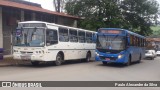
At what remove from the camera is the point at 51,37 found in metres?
20.2

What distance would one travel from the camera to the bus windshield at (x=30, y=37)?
19.2 meters

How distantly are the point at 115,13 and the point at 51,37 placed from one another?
21438 mm

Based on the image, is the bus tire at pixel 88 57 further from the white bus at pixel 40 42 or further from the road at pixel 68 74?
the road at pixel 68 74

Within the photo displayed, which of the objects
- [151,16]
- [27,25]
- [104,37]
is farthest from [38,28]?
[151,16]

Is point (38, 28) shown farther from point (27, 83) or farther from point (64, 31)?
point (27, 83)

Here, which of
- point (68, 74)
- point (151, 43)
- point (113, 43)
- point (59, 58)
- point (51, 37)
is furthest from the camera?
point (151, 43)

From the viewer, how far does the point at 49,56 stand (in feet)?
65.1

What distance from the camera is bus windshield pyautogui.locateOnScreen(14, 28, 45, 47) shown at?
1922 cm

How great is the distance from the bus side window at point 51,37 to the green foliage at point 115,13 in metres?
18.2

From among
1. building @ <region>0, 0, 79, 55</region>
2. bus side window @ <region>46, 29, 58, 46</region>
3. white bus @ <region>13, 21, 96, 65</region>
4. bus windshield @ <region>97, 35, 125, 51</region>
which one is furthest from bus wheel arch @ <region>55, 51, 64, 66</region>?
building @ <region>0, 0, 79, 55</region>

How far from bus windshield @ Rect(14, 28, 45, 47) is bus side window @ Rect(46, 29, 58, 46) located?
17.6 inches

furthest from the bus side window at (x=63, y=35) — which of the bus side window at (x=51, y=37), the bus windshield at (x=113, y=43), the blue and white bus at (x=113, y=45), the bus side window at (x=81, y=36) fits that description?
the bus side window at (x=81, y=36)

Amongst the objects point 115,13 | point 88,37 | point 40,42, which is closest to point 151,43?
point 115,13

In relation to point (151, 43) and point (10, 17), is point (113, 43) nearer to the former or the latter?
point (10, 17)
